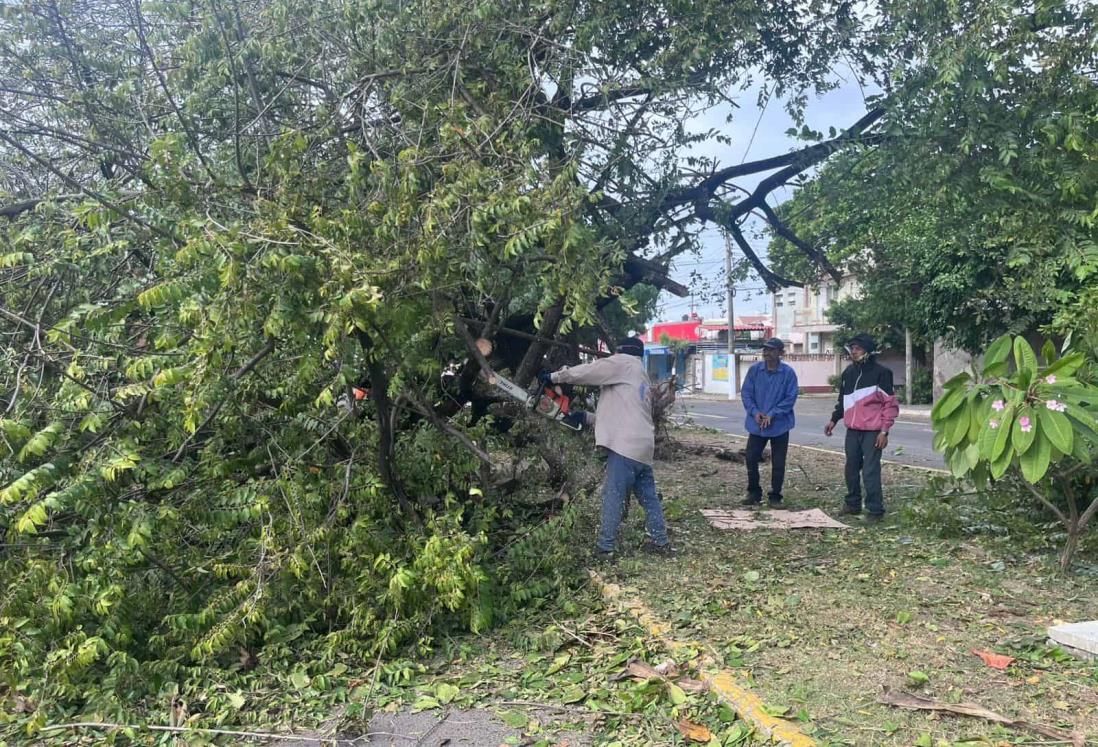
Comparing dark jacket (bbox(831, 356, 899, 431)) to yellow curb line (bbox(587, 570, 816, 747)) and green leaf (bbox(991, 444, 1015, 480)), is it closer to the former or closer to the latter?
green leaf (bbox(991, 444, 1015, 480))

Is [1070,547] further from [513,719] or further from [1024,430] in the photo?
[513,719]

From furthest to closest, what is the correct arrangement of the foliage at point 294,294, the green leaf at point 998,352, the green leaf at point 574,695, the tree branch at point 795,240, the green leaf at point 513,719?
the tree branch at point 795,240, the green leaf at point 998,352, the foliage at point 294,294, the green leaf at point 574,695, the green leaf at point 513,719

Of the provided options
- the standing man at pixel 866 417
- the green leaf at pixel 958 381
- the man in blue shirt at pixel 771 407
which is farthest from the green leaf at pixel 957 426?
the man in blue shirt at pixel 771 407

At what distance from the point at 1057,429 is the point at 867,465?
2798mm

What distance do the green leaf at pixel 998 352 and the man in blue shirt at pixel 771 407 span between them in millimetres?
2805

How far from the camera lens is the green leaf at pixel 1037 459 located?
4469 mm

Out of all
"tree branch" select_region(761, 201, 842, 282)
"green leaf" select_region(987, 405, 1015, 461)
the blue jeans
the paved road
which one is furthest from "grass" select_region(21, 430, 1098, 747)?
"tree branch" select_region(761, 201, 842, 282)

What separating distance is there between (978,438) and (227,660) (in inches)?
Result: 169

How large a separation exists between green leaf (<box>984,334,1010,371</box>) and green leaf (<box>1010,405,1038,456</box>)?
41 centimetres

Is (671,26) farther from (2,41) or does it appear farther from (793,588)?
(2,41)

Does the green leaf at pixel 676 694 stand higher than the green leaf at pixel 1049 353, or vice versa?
the green leaf at pixel 1049 353

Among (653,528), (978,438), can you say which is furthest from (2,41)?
(978,438)

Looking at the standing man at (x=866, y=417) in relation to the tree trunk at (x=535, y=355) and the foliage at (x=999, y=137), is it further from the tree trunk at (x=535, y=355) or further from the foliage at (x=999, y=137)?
the tree trunk at (x=535, y=355)

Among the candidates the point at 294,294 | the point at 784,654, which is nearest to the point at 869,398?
the point at 784,654
